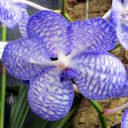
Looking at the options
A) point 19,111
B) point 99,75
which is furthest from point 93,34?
point 19,111

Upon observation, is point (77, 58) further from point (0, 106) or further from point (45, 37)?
point (0, 106)

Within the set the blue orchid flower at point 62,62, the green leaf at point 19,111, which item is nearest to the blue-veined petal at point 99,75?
the blue orchid flower at point 62,62

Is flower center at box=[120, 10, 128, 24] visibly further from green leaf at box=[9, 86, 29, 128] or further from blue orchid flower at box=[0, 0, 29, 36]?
green leaf at box=[9, 86, 29, 128]

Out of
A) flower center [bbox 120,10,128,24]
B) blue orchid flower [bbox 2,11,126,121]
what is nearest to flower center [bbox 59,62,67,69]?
blue orchid flower [bbox 2,11,126,121]

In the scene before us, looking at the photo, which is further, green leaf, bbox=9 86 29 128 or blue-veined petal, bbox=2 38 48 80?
green leaf, bbox=9 86 29 128

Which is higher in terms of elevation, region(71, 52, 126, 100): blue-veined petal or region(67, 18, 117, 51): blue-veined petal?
region(67, 18, 117, 51): blue-veined petal

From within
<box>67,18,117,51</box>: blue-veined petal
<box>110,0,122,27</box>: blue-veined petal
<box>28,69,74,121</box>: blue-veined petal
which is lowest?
<box>28,69,74,121</box>: blue-veined petal

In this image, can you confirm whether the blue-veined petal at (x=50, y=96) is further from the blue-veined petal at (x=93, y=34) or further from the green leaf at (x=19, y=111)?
the green leaf at (x=19, y=111)
